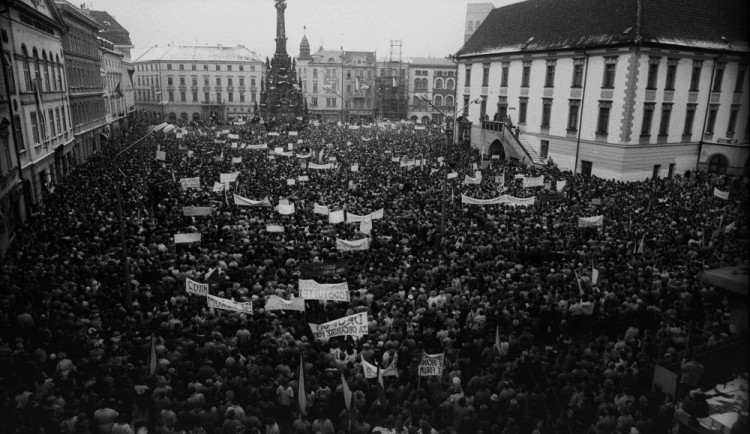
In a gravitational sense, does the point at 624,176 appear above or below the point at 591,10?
below

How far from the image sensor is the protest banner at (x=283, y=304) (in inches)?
476

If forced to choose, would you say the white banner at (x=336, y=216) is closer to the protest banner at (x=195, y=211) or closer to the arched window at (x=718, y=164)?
the protest banner at (x=195, y=211)

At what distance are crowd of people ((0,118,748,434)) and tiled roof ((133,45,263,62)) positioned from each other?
79990mm

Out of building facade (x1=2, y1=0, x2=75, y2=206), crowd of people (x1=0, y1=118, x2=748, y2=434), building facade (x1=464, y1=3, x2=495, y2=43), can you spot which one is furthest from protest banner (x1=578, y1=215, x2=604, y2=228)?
building facade (x1=464, y1=3, x2=495, y2=43)

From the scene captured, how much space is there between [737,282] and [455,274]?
33.8 ft

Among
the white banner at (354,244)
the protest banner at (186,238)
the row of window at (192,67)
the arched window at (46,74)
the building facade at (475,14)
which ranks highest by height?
the building facade at (475,14)

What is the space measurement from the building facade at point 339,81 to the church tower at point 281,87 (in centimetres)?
1838

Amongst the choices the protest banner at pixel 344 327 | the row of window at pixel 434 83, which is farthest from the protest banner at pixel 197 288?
the row of window at pixel 434 83

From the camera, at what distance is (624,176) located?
34.2 metres

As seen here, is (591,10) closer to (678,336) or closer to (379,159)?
(379,159)

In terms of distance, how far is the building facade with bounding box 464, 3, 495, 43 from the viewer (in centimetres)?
10444

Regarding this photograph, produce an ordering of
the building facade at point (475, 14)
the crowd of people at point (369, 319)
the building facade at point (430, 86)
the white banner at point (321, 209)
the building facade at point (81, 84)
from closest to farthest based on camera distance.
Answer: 1. the crowd of people at point (369, 319)
2. the white banner at point (321, 209)
3. the building facade at point (81, 84)
4. the building facade at point (430, 86)
5. the building facade at point (475, 14)

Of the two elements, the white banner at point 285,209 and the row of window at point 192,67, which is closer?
the white banner at point 285,209

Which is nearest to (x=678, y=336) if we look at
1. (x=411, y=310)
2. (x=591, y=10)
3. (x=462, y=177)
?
(x=411, y=310)
